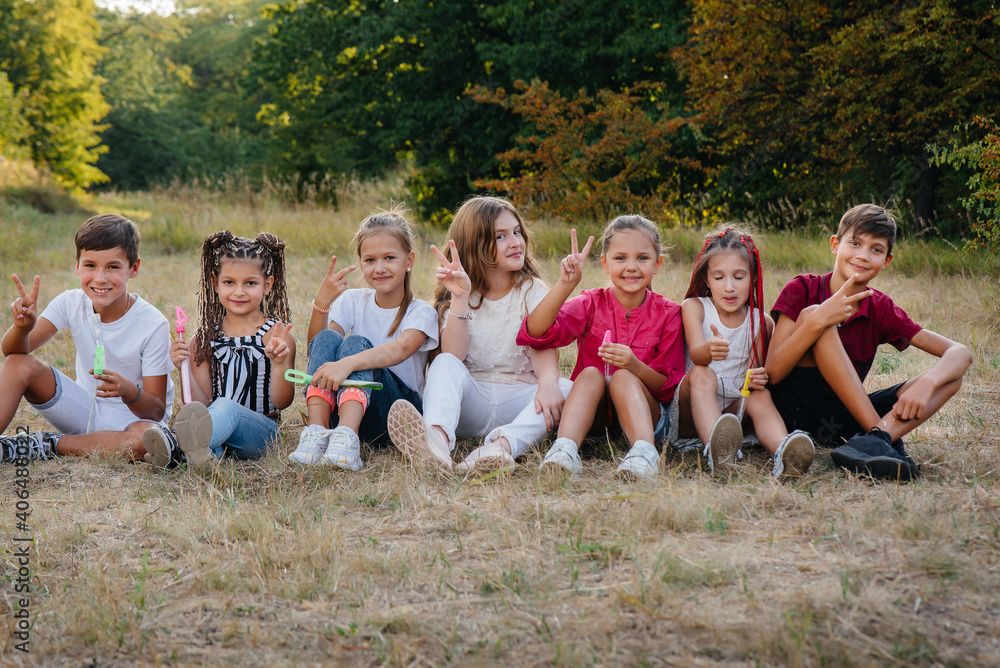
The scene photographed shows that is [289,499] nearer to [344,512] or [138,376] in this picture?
[344,512]

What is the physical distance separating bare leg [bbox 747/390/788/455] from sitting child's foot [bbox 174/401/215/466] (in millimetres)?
2289

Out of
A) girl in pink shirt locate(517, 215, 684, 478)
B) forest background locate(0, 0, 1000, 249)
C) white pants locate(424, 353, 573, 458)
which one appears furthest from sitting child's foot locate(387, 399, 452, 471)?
forest background locate(0, 0, 1000, 249)

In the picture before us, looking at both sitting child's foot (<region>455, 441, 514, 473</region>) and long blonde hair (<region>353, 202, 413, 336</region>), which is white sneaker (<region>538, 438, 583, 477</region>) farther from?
long blonde hair (<region>353, 202, 413, 336</region>)

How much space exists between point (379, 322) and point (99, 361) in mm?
1250

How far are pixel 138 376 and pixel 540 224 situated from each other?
21.6ft

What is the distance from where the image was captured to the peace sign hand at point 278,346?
3398 millimetres

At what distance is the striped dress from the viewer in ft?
11.9

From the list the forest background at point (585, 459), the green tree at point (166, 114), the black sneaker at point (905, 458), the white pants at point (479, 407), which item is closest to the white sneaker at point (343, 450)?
the forest background at point (585, 459)

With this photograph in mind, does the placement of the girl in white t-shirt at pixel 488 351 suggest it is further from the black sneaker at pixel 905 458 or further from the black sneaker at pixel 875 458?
Result: the black sneaker at pixel 905 458

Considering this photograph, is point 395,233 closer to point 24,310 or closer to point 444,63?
point 24,310

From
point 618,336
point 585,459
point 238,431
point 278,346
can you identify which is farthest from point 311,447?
point 618,336

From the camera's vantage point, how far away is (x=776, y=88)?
10117 millimetres

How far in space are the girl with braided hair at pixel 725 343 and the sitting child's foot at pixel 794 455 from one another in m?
0.13

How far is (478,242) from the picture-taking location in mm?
3803
